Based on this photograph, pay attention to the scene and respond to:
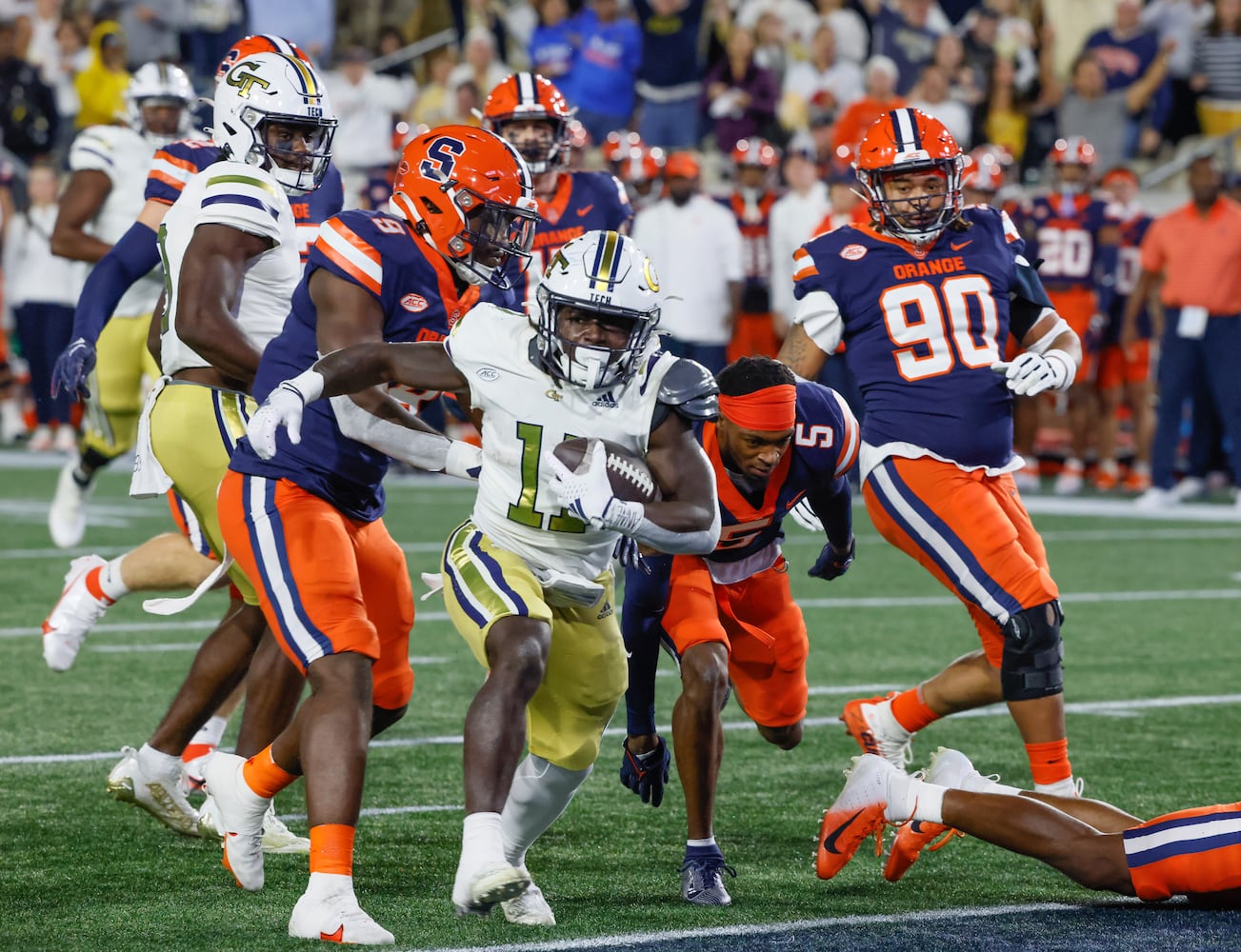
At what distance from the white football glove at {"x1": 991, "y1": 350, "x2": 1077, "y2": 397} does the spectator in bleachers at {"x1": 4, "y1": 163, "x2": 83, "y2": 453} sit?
405 inches

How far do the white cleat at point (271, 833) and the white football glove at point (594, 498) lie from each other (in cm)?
124

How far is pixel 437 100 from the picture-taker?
15.7m

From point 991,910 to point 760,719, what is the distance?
1.25 m

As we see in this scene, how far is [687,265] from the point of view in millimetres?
12914

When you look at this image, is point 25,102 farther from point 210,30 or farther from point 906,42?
point 906,42

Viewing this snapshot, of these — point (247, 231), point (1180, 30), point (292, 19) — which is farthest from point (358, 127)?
point (247, 231)

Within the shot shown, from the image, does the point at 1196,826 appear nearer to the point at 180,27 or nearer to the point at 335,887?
the point at 335,887

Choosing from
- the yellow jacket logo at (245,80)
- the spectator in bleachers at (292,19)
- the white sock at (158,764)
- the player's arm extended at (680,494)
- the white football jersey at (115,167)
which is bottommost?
the white sock at (158,764)

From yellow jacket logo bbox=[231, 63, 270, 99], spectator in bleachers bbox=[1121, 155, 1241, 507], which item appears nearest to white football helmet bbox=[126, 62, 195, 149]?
yellow jacket logo bbox=[231, 63, 270, 99]

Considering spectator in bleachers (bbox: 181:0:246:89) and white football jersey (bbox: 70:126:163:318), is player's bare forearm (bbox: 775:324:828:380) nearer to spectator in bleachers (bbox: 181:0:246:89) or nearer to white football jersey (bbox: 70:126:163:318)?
white football jersey (bbox: 70:126:163:318)

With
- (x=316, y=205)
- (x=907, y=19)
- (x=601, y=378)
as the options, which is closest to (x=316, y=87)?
(x=316, y=205)

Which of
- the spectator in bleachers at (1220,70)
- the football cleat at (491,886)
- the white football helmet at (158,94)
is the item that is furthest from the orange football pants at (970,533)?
the spectator in bleachers at (1220,70)

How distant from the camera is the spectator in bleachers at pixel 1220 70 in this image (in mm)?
14594

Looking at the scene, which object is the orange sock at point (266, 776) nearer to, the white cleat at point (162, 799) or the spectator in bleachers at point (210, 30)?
the white cleat at point (162, 799)
